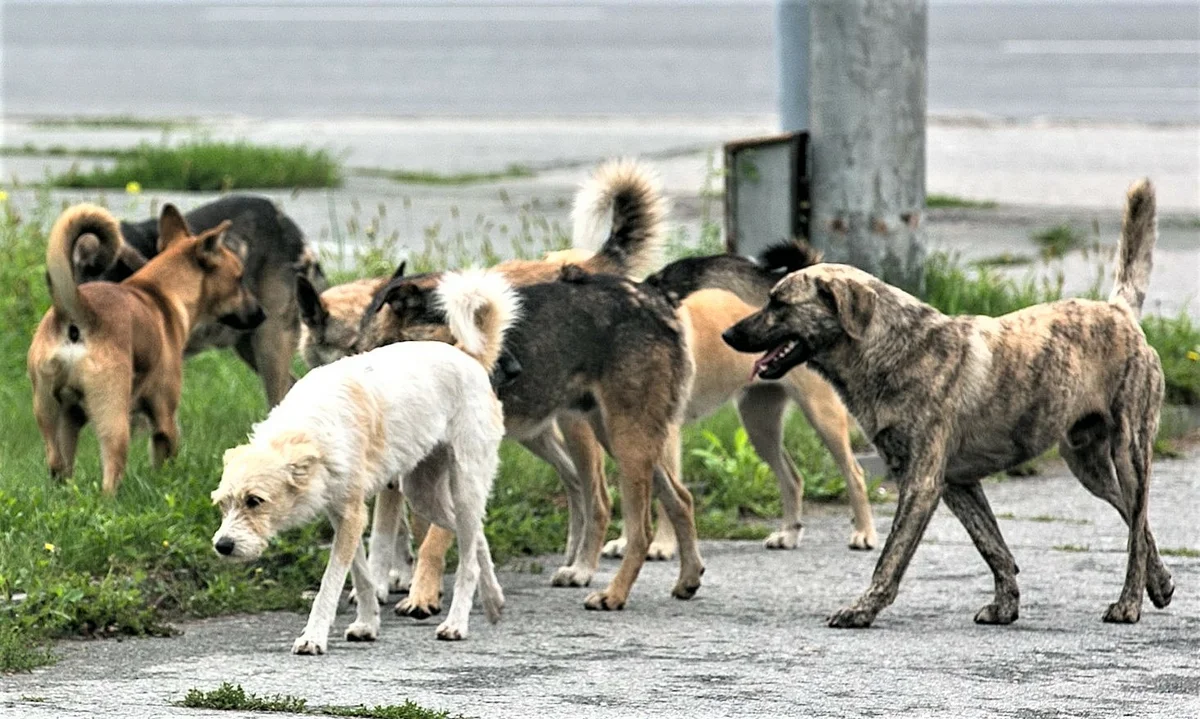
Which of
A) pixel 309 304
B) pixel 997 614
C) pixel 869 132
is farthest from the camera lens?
pixel 869 132

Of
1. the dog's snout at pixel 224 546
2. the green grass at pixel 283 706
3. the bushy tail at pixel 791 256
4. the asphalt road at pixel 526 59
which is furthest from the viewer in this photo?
the asphalt road at pixel 526 59

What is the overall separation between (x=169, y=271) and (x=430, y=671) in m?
3.42

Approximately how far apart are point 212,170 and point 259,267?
6.60 metres

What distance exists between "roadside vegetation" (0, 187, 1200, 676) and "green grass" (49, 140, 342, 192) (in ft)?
13.2

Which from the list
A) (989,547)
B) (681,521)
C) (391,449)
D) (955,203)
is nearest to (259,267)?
(681,521)

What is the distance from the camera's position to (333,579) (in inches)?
271

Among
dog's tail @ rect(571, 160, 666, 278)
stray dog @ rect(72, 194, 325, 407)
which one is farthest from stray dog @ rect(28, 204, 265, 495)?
dog's tail @ rect(571, 160, 666, 278)

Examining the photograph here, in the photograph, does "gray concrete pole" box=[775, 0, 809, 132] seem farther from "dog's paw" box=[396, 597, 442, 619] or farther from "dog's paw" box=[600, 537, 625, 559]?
"dog's paw" box=[396, 597, 442, 619]

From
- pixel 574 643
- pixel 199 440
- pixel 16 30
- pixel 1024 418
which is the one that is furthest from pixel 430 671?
pixel 16 30

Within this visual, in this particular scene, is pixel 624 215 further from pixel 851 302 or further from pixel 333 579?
pixel 333 579

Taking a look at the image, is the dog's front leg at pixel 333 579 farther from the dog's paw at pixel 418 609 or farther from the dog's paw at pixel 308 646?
the dog's paw at pixel 418 609

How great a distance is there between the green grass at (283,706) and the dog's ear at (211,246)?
3745 millimetres

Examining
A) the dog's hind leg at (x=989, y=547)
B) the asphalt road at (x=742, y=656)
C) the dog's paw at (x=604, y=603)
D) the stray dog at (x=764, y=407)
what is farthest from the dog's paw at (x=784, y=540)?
the dog's paw at (x=604, y=603)

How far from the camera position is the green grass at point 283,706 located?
580 cm
